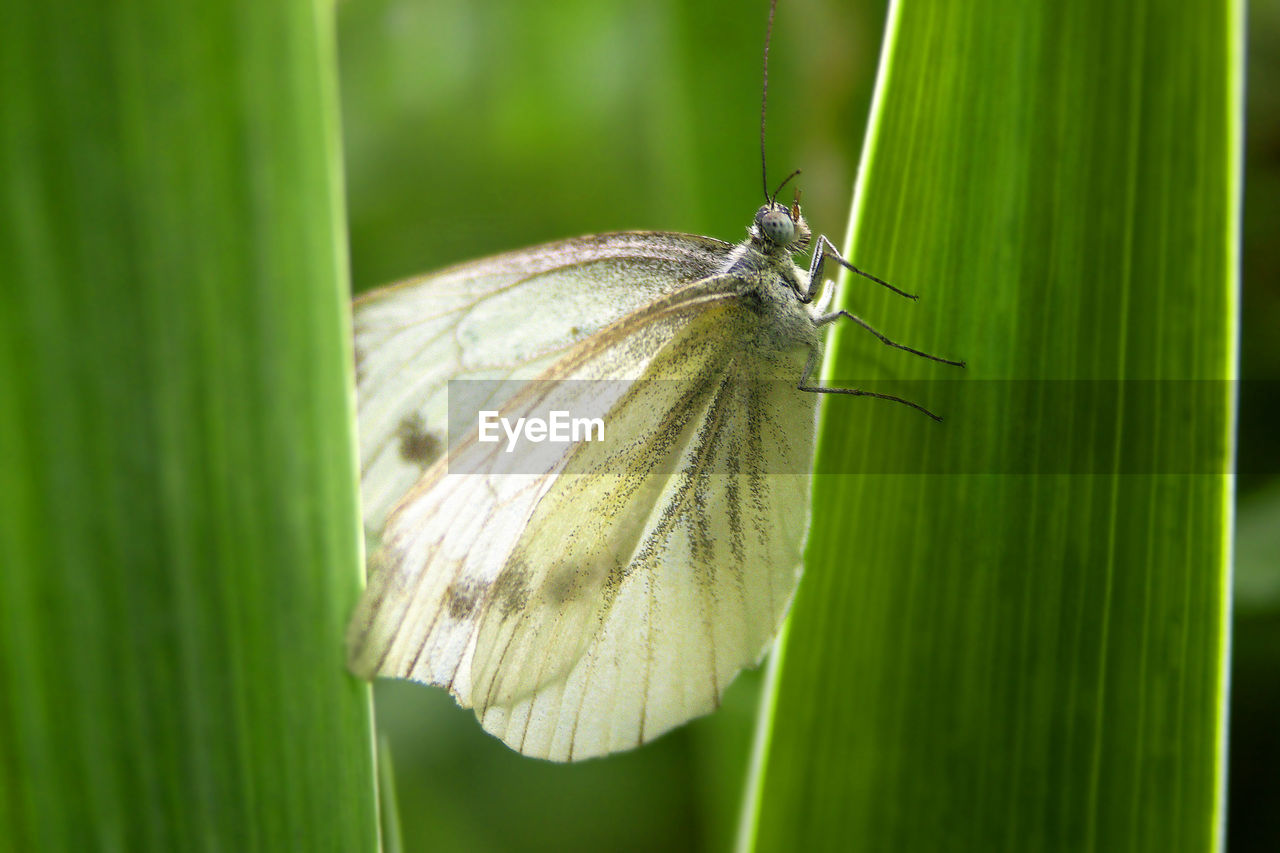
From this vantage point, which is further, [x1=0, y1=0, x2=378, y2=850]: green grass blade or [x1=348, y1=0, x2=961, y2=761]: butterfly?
[x1=348, y1=0, x2=961, y2=761]: butterfly

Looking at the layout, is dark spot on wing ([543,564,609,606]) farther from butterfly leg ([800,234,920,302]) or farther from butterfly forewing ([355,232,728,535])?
butterfly leg ([800,234,920,302])

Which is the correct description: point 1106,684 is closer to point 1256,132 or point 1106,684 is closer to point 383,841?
point 383,841

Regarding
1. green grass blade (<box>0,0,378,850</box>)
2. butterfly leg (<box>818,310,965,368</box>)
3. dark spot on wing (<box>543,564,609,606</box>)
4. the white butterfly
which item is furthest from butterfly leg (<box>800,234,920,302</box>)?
green grass blade (<box>0,0,378,850</box>)

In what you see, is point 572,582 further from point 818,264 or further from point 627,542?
point 818,264

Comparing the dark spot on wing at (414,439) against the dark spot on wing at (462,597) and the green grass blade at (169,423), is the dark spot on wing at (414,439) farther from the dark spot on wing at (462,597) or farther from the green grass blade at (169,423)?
the green grass blade at (169,423)

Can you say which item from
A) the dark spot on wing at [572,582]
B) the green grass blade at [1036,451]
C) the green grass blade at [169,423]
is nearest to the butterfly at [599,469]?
the dark spot on wing at [572,582]

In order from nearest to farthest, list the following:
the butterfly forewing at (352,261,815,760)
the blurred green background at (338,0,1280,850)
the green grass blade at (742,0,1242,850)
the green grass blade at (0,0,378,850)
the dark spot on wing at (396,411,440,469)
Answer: the green grass blade at (0,0,378,850) → the green grass blade at (742,0,1242,850) → the butterfly forewing at (352,261,815,760) → the dark spot on wing at (396,411,440,469) → the blurred green background at (338,0,1280,850)

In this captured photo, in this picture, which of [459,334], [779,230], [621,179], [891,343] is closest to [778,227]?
[779,230]
